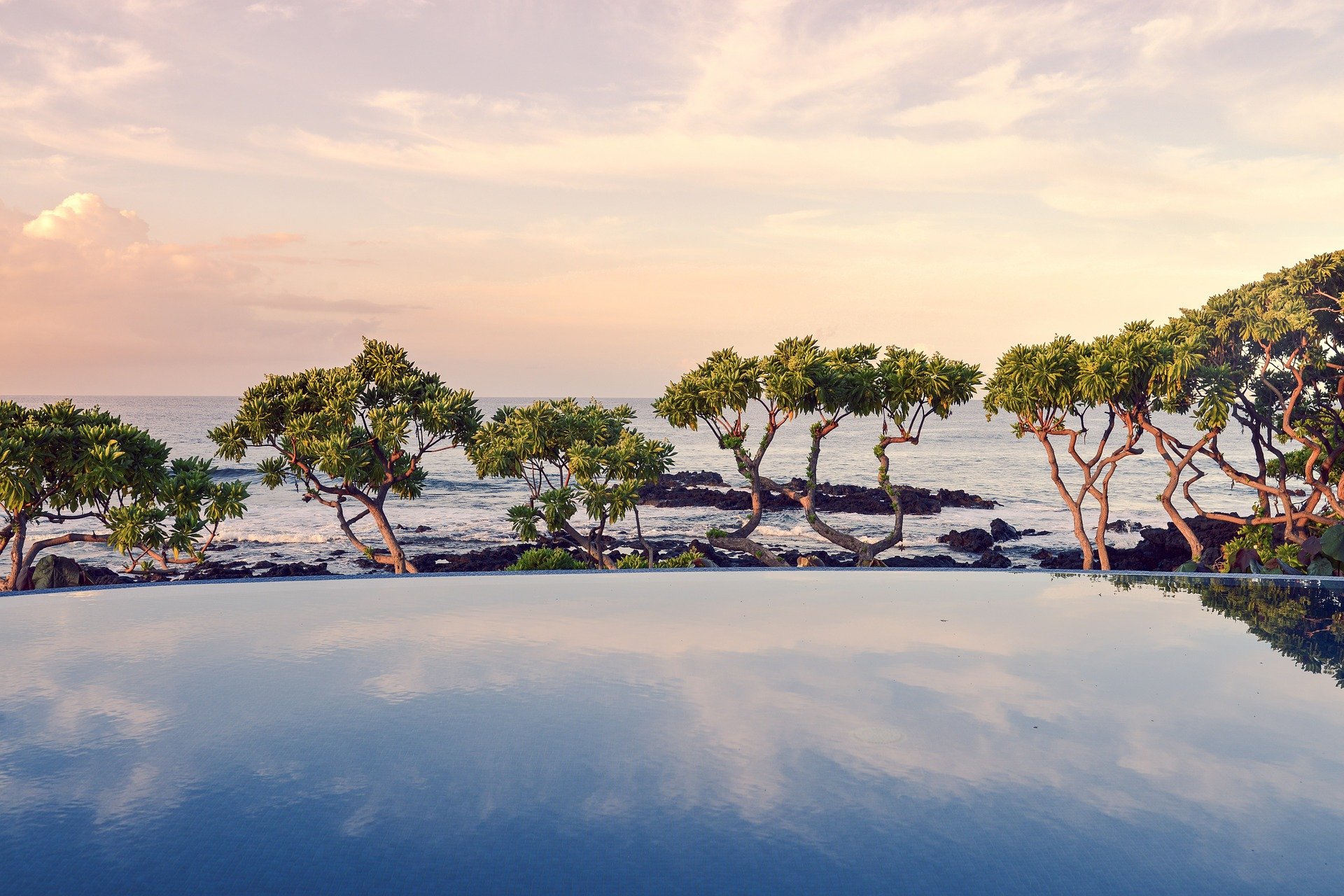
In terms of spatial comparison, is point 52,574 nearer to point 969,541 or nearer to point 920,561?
point 920,561

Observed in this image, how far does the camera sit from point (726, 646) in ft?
21.3

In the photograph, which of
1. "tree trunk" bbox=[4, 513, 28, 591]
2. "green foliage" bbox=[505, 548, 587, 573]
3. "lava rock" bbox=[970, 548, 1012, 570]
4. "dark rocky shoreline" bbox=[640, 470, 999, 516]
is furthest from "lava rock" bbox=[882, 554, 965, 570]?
"tree trunk" bbox=[4, 513, 28, 591]

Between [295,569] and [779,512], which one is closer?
[295,569]

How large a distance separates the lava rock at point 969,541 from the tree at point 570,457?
1549 cm

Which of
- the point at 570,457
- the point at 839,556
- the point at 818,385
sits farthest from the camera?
the point at 839,556

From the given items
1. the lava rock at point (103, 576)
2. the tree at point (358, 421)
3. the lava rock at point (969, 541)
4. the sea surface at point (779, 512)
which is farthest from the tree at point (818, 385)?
the lava rock at point (103, 576)

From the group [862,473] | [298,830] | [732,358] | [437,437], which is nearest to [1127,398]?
[732,358]

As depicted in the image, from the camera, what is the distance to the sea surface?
30.0 meters

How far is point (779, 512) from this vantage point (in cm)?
3691

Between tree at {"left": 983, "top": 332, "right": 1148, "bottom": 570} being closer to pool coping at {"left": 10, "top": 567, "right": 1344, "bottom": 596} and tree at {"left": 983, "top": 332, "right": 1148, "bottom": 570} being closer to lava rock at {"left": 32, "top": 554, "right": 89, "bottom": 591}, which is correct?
pool coping at {"left": 10, "top": 567, "right": 1344, "bottom": 596}

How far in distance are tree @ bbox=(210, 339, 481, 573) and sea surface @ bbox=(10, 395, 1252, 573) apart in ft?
26.3

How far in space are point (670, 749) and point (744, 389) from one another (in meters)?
15.0

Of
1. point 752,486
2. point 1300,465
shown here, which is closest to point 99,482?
point 752,486

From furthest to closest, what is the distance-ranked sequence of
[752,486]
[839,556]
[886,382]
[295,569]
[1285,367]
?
[839,556], [295,569], [752,486], [886,382], [1285,367]
